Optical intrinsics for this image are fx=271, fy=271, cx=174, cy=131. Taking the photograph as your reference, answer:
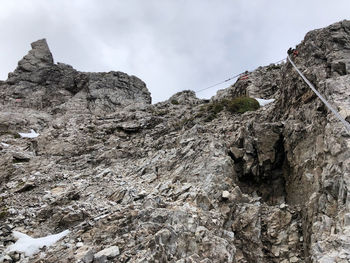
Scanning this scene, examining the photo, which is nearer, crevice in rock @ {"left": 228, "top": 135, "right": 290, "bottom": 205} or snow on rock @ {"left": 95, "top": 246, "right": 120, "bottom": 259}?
snow on rock @ {"left": 95, "top": 246, "right": 120, "bottom": 259}

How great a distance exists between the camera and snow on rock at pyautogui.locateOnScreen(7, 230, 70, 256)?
34.8 feet

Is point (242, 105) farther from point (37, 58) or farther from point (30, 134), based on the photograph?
point (37, 58)

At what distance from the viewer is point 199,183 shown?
13.6 m

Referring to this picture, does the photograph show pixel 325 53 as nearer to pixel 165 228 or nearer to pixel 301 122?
pixel 301 122

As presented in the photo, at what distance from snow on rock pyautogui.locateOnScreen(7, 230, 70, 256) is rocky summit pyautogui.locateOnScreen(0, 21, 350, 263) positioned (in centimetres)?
5

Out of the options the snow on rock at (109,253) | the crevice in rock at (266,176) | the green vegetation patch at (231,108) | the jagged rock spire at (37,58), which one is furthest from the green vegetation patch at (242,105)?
the jagged rock spire at (37,58)

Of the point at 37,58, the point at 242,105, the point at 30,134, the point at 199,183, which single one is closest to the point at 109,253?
the point at 199,183

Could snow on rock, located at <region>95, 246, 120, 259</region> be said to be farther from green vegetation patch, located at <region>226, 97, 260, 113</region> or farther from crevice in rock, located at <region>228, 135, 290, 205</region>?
green vegetation patch, located at <region>226, 97, 260, 113</region>

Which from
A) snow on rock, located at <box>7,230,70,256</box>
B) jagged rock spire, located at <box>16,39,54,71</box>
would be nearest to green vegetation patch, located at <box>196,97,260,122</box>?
snow on rock, located at <box>7,230,70,256</box>

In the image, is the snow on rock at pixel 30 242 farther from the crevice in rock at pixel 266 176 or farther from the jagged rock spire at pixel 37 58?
the jagged rock spire at pixel 37 58

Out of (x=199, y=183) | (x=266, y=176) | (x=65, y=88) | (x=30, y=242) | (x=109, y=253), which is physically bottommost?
(x=109, y=253)

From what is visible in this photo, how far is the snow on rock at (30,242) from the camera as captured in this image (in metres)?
10.6

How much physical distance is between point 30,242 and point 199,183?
782 centimetres

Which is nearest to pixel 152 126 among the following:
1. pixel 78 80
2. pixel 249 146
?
pixel 249 146
